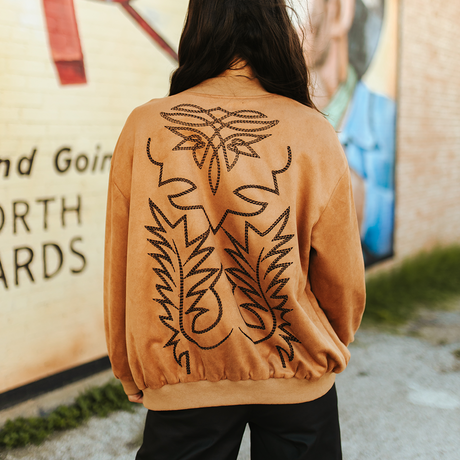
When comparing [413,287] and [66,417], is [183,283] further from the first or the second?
[413,287]

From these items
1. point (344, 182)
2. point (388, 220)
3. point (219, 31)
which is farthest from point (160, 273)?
point (388, 220)

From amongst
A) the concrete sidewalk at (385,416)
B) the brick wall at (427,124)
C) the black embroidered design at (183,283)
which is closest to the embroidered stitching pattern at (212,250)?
the black embroidered design at (183,283)

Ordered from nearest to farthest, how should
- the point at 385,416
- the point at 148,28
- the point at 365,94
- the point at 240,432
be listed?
1. the point at 240,432
2. the point at 385,416
3. the point at 148,28
4. the point at 365,94

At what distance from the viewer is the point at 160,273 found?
1.23 meters

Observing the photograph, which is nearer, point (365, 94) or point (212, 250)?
point (212, 250)

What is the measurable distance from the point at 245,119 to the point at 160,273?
1.56ft

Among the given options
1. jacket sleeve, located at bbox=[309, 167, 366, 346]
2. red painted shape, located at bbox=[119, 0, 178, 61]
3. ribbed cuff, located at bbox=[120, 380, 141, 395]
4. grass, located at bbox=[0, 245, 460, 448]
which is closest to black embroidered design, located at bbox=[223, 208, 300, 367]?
jacket sleeve, located at bbox=[309, 167, 366, 346]

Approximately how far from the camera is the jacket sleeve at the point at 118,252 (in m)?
1.27

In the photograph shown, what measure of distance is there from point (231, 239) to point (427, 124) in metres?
6.04

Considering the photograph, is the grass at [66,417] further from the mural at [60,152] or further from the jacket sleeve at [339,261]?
the jacket sleeve at [339,261]

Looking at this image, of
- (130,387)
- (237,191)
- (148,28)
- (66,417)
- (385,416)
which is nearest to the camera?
(237,191)

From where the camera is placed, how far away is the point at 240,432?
1307 mm

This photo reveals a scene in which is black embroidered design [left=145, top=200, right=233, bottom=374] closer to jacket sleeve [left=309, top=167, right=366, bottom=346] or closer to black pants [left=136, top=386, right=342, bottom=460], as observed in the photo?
black pants [left=136, top=386, right=342, bottom=460]

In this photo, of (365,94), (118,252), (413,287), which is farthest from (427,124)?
(118,252)
